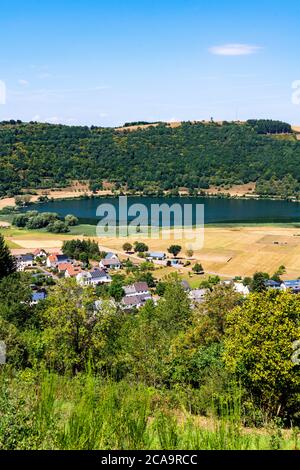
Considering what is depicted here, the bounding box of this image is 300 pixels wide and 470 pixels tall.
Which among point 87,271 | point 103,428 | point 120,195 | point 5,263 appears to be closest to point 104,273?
point 87,271

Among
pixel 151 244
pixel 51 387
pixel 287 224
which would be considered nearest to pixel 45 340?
pixel 51 387

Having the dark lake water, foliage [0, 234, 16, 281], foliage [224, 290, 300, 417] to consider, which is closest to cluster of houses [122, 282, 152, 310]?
foliage [0, 234, 16, 281]

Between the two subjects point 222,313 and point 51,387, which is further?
point 222,313

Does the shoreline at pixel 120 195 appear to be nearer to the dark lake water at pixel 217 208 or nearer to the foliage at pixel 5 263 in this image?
the dark lake water at pixel 217 208

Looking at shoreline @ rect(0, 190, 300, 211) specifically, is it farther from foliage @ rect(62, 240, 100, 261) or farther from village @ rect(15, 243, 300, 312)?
village @ rect(15, 243, 300, 312)

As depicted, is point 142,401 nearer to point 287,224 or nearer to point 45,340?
point 45,340

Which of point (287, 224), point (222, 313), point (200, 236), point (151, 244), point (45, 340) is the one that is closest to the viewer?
point (45, 340)

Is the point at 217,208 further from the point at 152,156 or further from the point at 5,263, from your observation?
the point at 5,263
